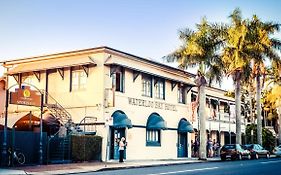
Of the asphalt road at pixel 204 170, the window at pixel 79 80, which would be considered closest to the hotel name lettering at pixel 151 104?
the window at pixel 79 80

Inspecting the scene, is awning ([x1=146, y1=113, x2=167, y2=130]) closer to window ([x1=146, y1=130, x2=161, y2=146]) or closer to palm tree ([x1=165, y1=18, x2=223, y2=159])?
window ([x1=146, y1=130, x2=161, y2=146])

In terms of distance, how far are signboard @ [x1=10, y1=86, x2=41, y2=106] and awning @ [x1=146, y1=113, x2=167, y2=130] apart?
35.7 ft

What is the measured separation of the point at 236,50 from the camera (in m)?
37.2

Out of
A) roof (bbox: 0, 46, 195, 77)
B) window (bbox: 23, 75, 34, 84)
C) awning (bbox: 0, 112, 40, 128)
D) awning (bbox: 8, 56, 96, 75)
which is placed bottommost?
awning (bbox: 0, 112, 40, 128)

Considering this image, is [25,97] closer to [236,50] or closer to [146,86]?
[146,86]

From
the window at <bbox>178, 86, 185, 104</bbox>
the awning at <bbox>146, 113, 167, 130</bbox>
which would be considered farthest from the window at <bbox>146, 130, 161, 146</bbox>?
the window at <bbox>178, 86, 185, 104</bbox>

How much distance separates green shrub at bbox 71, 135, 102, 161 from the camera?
2670cm

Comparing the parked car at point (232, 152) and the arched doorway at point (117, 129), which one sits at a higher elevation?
the arched doorway at point (117, 129)

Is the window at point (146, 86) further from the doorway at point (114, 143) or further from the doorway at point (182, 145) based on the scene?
the doorway at point (182, 145)

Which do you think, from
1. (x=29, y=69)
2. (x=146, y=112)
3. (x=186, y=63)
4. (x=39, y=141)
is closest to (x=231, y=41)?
(x=186, y=63)

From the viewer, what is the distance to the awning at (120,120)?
29.8 m

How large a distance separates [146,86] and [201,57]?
197 inches

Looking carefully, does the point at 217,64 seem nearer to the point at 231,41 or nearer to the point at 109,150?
the point at 231,41

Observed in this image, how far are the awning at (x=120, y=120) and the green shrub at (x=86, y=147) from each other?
1.65 meters
